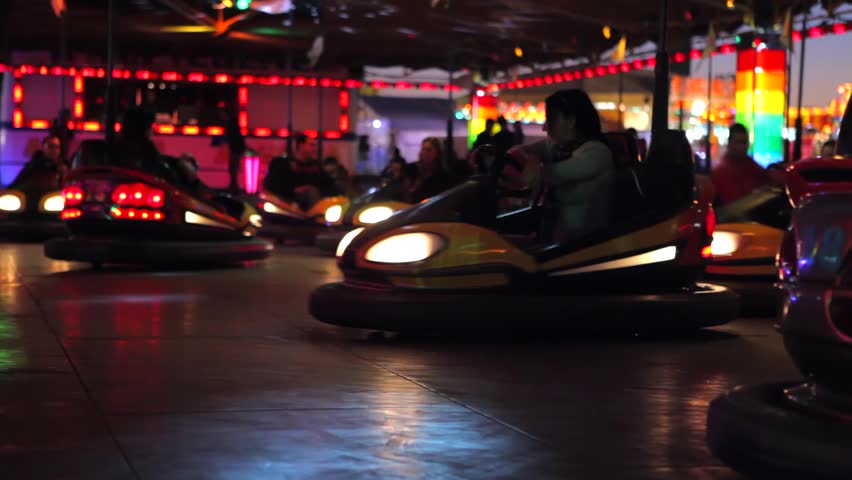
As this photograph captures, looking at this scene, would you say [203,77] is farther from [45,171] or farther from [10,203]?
[10,203]

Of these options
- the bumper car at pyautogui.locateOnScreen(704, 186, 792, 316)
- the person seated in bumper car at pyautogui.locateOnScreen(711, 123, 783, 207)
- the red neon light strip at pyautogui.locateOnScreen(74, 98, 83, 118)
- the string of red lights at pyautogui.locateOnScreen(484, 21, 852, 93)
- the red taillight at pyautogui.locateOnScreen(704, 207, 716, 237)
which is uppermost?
the string of red lights at pyautogui.locateOnScreen(484, 21, 852, 93)

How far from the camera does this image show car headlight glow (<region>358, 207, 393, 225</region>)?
11.5m

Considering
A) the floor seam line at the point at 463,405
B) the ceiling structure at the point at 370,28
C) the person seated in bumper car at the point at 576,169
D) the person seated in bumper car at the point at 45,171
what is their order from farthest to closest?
the ceiling structure at the point at 370,28 → the person seated in bumper car at the point at 45,171 → the person seated in bumper car at the point at 576,169 → the floor seam line at the point at 463,405

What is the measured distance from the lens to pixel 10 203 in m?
13.0

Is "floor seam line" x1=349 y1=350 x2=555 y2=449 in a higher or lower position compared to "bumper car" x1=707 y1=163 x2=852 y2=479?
lower

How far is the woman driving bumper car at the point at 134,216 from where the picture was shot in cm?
941

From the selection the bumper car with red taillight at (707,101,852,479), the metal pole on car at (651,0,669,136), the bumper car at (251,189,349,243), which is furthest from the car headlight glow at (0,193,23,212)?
the bumper car with red taillight at (707,101,852,479)

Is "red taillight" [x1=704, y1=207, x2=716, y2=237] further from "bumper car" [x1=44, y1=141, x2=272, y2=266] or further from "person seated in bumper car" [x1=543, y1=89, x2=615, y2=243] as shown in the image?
"bumper car" [x1=44, y1=141, x2=272, y2=266]

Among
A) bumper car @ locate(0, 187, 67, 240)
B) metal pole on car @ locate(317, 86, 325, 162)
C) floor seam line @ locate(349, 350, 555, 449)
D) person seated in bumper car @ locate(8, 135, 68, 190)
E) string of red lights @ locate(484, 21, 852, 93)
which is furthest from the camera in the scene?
metal pole on car @ locate(317, 86, 325, 162)

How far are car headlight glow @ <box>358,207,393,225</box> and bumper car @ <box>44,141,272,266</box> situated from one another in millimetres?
1966

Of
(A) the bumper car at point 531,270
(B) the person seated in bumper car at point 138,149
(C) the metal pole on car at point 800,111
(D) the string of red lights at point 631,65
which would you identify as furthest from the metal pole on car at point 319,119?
(A) the bumper car at point 531,270

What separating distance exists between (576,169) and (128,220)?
4.19 m

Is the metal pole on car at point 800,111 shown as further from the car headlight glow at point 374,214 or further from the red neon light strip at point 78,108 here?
the red neon light strip at point 78,108

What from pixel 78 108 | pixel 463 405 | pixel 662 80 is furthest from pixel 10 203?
pixel 78 108
